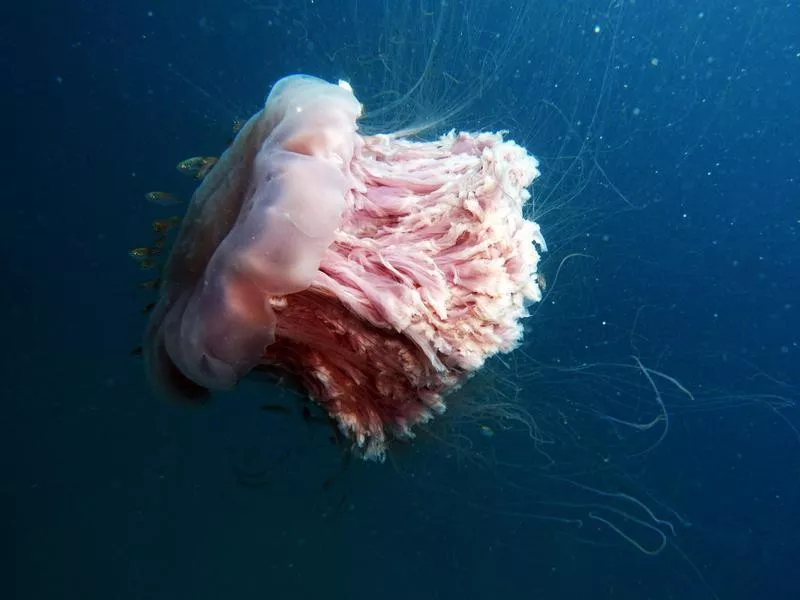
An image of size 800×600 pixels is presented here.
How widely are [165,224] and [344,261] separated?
1206 millimetres

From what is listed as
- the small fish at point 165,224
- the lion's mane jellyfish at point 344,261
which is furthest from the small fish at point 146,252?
the lion's mane jellyfish at point 344,261

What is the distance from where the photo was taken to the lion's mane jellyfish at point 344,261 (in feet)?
7.90

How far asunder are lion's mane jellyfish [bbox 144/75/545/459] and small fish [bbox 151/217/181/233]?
228mm

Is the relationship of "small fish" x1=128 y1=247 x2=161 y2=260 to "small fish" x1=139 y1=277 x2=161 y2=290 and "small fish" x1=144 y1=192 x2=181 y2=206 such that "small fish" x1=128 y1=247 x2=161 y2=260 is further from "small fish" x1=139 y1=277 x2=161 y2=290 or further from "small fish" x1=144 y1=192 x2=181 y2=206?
"small fish" x1=144 y1=192 x2=181 y2=206

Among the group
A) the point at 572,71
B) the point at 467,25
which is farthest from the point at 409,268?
the point at 572,71

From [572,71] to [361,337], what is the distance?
3266mm

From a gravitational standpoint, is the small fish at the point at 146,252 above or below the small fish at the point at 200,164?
below

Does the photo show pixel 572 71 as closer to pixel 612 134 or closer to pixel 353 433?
pixel 612 134

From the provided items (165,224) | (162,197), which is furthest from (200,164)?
(165,224)

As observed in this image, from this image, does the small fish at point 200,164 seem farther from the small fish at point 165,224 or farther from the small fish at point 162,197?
the small fish at point 165,224

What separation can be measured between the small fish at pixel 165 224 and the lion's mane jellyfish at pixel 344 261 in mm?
228

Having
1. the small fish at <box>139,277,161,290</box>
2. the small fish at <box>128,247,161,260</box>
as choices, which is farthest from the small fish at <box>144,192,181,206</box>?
the small fish at <box>139,277,161,290</box>

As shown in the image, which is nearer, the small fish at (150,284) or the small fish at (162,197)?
the small fish at (162,197)

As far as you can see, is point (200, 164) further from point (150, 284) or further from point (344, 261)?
point (344, 261)
